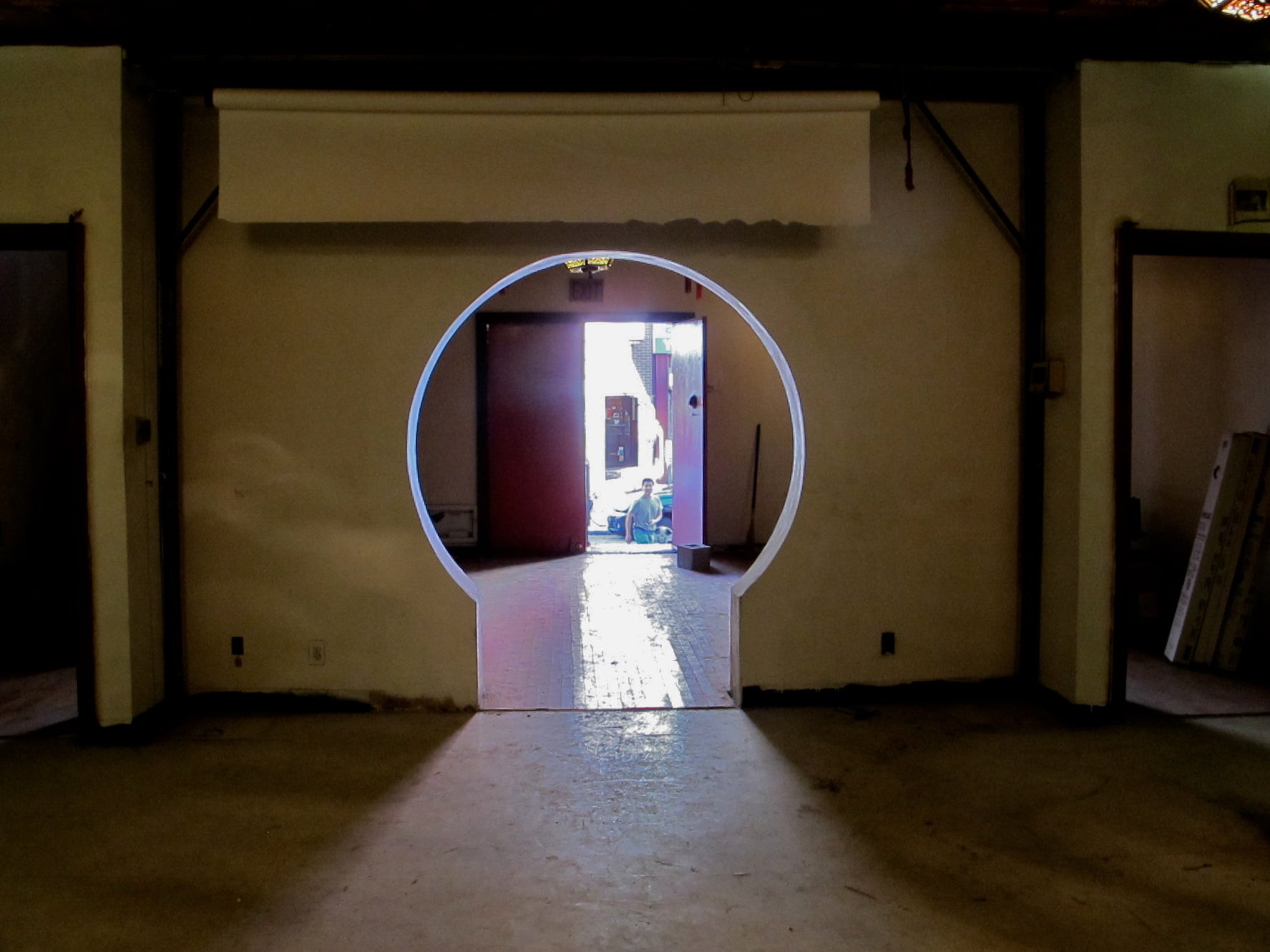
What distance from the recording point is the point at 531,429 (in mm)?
8102

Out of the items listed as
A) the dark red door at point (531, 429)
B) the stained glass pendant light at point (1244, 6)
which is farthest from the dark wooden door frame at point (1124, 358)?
the dark red door at point (531, 429)

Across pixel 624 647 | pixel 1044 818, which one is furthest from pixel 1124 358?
pixel 624 647

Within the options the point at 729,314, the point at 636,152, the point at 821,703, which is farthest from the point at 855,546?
the point at 729,314

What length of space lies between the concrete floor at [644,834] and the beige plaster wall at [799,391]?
0.36 m

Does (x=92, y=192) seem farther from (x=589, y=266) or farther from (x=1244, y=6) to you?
(x=589, y=266)

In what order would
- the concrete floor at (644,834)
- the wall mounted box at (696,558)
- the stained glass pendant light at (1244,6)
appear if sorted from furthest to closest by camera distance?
the wall mounted box at (696,558), the stained glass pendant light at (1244,6), the concrete floor at (644,834)

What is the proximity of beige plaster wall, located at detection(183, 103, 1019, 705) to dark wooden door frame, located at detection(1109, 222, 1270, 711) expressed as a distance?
1.49ft

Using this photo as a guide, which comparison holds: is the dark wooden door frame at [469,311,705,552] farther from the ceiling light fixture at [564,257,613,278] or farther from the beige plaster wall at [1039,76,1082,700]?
the beige plaster wall at [1039,76,1082,700]

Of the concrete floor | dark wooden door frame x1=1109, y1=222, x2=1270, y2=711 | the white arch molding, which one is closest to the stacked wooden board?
the concrete floor

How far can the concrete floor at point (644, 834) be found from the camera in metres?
2.18

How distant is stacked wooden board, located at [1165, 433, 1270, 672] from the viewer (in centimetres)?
449

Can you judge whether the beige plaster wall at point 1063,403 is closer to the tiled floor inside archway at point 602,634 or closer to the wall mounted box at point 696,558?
the tiled floor inside archway at point 602,634

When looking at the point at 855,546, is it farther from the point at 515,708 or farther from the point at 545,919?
the point at 545,919

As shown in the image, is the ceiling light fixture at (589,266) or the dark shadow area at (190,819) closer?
the dark shadow area at (190,819)
